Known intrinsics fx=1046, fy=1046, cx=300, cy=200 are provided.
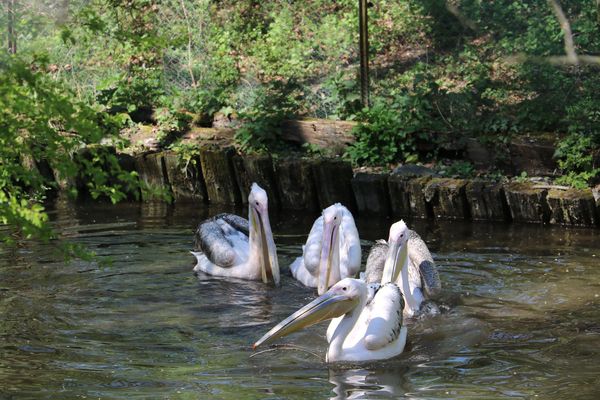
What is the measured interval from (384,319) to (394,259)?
1.24 metres

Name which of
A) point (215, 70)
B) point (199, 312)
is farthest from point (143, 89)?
point (199, 312)

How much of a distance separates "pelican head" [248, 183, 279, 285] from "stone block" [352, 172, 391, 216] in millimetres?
2593

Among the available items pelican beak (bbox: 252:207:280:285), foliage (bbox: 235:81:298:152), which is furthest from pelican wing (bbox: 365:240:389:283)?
foliage (bbox: 235:81:298:152)

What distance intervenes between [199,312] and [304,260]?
1192 mm

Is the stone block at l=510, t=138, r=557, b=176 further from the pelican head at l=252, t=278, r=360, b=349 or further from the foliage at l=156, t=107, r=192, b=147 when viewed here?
the pelican head at l=252, t=278, r=360, b=349

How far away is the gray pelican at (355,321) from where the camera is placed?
6414 millimetres

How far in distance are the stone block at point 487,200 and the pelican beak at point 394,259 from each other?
3212 millimetres

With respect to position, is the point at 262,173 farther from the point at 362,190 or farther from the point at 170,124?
the point at 170,124

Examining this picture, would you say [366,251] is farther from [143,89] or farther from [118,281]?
[143,89]

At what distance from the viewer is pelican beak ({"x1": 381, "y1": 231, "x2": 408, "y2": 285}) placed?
7.62 meters

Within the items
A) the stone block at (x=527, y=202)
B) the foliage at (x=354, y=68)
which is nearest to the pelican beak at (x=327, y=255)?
the stone block at (x=527, y=202)

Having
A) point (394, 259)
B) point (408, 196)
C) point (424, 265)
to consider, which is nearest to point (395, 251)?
point (394, 259)

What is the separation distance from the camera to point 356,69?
1485 centimetres

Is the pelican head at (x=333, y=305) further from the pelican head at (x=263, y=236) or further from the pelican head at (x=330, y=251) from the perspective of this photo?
the pelican head at (x=263, y=236)
